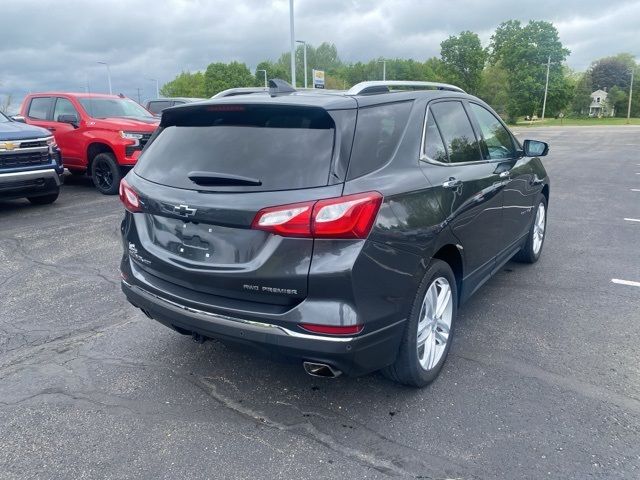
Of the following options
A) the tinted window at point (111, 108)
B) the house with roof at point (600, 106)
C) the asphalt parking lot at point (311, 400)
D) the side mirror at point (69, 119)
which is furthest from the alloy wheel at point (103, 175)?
the house with roof at point (600, 106)

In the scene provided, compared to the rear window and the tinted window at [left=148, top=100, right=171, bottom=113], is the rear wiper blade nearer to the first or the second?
the rear window

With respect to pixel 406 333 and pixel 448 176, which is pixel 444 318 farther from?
pixel 448 176

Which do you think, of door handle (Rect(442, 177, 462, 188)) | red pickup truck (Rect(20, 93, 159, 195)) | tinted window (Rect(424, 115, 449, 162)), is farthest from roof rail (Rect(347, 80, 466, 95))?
red pickup truck (Rect(20, 93, 159, 195))

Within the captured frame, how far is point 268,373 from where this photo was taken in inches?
134

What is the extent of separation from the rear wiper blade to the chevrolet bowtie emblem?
0.50 feet

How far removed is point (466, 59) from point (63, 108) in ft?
252

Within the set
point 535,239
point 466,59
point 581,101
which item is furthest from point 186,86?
point 535,239

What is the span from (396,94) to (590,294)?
288 centimetres

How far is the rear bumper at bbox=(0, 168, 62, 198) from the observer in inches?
309

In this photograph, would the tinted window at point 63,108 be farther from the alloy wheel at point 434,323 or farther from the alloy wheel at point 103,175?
the alloy wheel at point 434,323

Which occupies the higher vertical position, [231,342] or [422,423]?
[231,342]

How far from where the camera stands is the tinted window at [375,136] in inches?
106

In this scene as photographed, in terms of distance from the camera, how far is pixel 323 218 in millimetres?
2473

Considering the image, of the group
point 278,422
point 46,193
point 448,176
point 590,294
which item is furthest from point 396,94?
point 46,193
